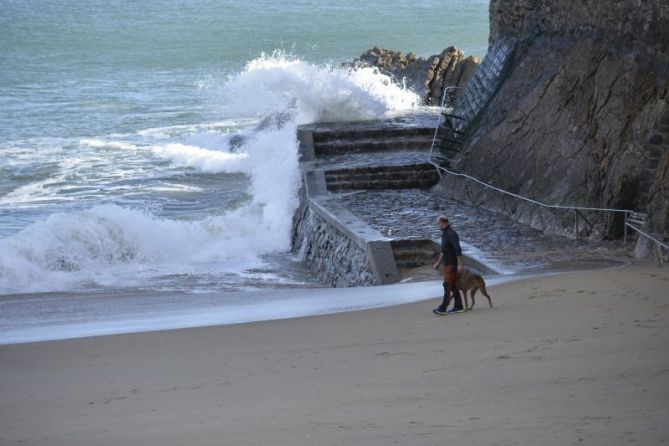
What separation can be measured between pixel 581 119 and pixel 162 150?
13087 millimetres

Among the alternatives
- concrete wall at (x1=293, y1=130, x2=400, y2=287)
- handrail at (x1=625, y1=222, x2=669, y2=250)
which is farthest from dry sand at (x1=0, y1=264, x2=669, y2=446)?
concrete wall at (x1=293, y1=130, x2=400, y2=287)

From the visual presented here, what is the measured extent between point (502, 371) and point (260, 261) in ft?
29.8

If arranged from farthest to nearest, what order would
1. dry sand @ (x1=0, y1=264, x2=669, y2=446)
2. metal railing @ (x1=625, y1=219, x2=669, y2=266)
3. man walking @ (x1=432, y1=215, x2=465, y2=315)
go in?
metal railing @ (x1=625, y1=219, x2=669, y2=266)
man walking @ (x1=432, y1=215, x2=465, y2=315)
dry sand @ (x1=0, y1=264, x2=669, y2=446)

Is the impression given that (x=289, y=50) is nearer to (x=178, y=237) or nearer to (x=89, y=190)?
(x=89, y=190)

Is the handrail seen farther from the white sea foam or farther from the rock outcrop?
the rock outcrop

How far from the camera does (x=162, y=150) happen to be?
27.1 m

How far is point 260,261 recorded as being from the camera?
17.5 metres

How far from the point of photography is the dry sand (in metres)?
7.50

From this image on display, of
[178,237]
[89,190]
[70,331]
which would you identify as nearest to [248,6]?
[89,190]

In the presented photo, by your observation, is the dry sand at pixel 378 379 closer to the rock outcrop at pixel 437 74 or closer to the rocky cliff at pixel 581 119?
the rocky cliff at pixel 581 119

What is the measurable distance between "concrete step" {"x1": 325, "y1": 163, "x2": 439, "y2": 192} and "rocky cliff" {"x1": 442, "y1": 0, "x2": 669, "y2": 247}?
710 millimetres

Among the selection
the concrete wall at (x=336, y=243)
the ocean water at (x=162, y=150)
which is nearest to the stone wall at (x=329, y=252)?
the concrete wall at (x=336, y=243)

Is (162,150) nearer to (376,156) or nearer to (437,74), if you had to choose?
(437,74)

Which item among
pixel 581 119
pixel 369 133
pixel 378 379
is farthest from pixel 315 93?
pixel 378 379
